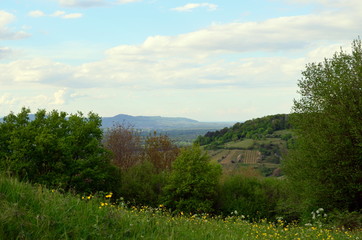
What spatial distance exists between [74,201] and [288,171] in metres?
32.0

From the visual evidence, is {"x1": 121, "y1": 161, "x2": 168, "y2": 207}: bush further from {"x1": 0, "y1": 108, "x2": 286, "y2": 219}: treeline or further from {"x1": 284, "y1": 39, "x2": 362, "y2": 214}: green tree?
{"x1": 284, "y1": 39, "x2": 362, "y2": 214}: green tree

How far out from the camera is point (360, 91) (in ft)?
101

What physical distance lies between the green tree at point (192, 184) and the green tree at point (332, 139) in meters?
19.4

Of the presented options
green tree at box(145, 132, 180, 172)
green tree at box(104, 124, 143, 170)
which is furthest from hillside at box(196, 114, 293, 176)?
green tree at box(104, 124, 143, 170)

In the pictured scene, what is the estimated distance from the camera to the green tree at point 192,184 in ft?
171

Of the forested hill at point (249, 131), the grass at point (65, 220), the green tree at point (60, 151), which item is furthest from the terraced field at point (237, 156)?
the grass at point (65, 220)

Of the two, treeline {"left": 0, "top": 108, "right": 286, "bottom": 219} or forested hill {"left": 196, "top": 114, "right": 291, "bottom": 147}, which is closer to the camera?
treeline {"left": 0, "top": 108, "right": 286, "bottom": 219}

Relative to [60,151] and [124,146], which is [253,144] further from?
[60,151]

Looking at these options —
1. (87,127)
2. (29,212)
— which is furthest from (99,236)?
(87,127)

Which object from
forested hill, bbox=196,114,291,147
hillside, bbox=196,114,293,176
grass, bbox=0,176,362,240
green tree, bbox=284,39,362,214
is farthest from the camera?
forested hill, bbox=196,114,291,147

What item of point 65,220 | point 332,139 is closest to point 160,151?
point 332,139

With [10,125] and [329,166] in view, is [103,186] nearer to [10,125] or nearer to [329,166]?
[10,125]

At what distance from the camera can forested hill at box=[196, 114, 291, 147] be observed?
571ft

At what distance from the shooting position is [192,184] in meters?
53.4
